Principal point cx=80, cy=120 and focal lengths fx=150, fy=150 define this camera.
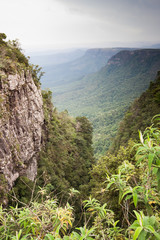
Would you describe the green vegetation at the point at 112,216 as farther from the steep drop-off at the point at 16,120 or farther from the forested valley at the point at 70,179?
the steep drop-off at the point at 16,120

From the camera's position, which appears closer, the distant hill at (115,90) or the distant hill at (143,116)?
the distant hill at (143,116)

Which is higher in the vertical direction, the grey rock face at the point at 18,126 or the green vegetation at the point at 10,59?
the green vegetation at the point at 10,59

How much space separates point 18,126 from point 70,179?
1275cm

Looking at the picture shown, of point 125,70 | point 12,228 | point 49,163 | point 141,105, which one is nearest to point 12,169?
point 49,163

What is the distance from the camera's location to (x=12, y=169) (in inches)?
555

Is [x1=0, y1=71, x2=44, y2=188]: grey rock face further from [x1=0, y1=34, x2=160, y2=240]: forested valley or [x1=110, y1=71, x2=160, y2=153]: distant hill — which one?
[x1=110, y1=71, x2=160, y2=153]: distant hill

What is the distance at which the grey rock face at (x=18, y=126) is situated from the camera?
13.2m

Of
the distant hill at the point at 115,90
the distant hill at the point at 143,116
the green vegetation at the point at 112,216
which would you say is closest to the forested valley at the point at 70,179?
the green vegetation at the point at 112,216

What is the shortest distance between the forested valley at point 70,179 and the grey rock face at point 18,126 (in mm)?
97

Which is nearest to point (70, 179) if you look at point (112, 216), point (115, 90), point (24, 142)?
point (24, 142)

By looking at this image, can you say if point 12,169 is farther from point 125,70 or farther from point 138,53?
point 138,53

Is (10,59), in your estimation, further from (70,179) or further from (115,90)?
(115,90)

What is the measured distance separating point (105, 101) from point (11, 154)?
125 meters

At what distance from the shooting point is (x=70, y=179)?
933 inches
